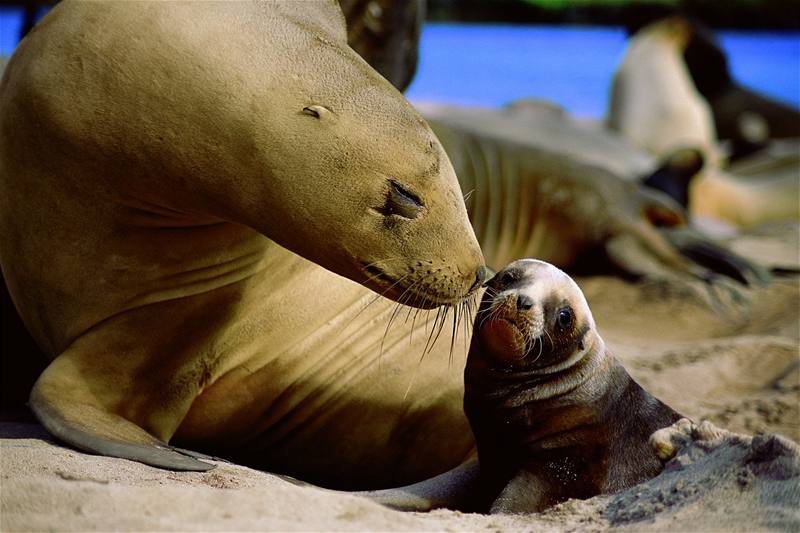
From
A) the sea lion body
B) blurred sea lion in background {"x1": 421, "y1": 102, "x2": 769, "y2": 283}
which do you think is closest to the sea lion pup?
the sea lion body

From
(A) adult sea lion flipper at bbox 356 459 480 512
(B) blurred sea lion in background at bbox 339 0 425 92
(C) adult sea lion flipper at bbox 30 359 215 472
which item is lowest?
(A) adult sea lion flipper at bbox 356 459 480 512

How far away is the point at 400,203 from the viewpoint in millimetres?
2510

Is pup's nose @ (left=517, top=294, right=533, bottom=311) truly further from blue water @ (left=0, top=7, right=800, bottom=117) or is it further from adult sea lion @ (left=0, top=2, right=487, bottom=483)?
blue water @ (left=0, top=7, right=800, bottom=117)

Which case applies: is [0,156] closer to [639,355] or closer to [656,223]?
[639,355]

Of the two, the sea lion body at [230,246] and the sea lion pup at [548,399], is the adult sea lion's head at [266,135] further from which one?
the sea lion pup at [548,399]

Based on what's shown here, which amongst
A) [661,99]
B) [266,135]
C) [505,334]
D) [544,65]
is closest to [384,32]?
[505,334]

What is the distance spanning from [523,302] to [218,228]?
0.78 m

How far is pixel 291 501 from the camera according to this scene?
2.09 m

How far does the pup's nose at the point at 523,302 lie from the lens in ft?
9.79

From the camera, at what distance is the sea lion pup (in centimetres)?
293

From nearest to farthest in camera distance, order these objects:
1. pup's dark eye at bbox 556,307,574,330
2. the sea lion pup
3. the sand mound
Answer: the sand mound, the sea lion pup, pup's dark eye at bbox 556,307,574,330

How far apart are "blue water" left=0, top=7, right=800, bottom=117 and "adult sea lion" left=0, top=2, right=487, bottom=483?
11311mm

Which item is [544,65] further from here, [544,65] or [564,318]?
[564,318]

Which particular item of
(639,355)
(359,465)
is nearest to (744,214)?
(639,355)
